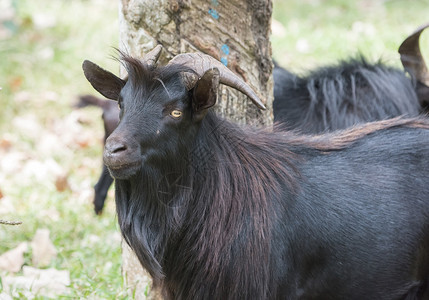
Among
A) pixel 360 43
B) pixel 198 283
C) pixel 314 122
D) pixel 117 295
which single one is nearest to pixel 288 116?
pixel 314 122

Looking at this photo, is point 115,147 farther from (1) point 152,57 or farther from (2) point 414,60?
(2) point 414,60

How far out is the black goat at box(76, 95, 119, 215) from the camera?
5723 mm

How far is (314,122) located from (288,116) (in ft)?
0.78

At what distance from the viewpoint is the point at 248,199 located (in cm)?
367

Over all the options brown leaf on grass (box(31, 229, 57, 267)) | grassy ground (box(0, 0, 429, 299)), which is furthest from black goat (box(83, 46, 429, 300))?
brown leaf on grass (box(31, 229, 57, 267))

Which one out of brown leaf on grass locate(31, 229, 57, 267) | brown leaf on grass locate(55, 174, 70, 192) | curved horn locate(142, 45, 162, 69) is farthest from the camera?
brown leaf on grass locate(55, 174, 70, 192)

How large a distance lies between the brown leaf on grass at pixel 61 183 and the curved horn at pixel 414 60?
130 inches

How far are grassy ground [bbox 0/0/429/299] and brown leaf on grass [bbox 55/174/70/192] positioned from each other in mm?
13

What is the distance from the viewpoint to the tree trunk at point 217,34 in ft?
13.5

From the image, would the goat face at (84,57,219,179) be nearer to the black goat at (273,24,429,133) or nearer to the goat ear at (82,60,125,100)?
the goat ear at (82,60,125,100)

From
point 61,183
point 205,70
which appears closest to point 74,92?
point 61,183

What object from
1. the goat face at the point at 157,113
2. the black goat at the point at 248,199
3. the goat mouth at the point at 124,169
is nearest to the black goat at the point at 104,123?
the black goat at the point at 248,199

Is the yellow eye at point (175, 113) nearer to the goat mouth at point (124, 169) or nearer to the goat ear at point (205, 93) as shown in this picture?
the goat ear at point (205, 93)

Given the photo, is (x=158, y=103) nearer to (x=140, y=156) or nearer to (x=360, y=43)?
(x=140, y=156)
